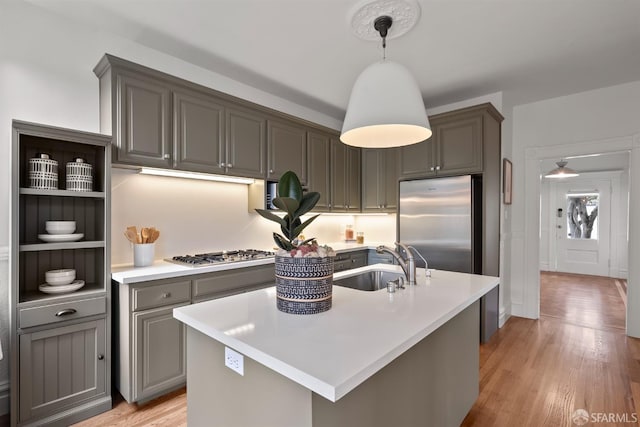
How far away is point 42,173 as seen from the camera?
188 cm

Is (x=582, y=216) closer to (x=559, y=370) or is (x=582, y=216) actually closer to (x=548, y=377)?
(x=559, y=370)

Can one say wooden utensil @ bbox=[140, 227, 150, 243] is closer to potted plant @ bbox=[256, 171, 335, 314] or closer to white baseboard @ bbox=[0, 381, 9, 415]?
white baseboard @ bbox=[0, 381, 9, 415]

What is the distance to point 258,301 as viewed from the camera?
4.67 feet

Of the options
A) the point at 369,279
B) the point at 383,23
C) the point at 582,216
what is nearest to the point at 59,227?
the point at 369,279

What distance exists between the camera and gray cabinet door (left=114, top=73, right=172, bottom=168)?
218 centimetres

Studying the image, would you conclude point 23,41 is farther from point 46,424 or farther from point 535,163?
point 535,163

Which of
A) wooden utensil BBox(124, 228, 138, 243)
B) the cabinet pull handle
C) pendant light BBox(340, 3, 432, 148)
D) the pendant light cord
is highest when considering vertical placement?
the pendant light cord

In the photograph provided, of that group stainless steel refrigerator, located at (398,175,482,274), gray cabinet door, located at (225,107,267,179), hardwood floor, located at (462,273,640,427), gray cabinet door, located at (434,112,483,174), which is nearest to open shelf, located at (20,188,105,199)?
gray cabinet door, located at (225,107,267,179)

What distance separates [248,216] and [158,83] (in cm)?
147

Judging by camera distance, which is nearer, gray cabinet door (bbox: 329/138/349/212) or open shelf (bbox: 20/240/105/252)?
open shelf (bbox: 20/240/105/252)

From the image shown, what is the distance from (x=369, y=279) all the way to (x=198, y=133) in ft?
5.91

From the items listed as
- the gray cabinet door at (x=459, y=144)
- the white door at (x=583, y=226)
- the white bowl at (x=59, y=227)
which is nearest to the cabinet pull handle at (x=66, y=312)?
the white bowl at (x=59, y=227)

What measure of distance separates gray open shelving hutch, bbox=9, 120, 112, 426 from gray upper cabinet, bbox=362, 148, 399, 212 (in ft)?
9.74

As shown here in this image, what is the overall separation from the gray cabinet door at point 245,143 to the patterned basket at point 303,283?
1808mm
